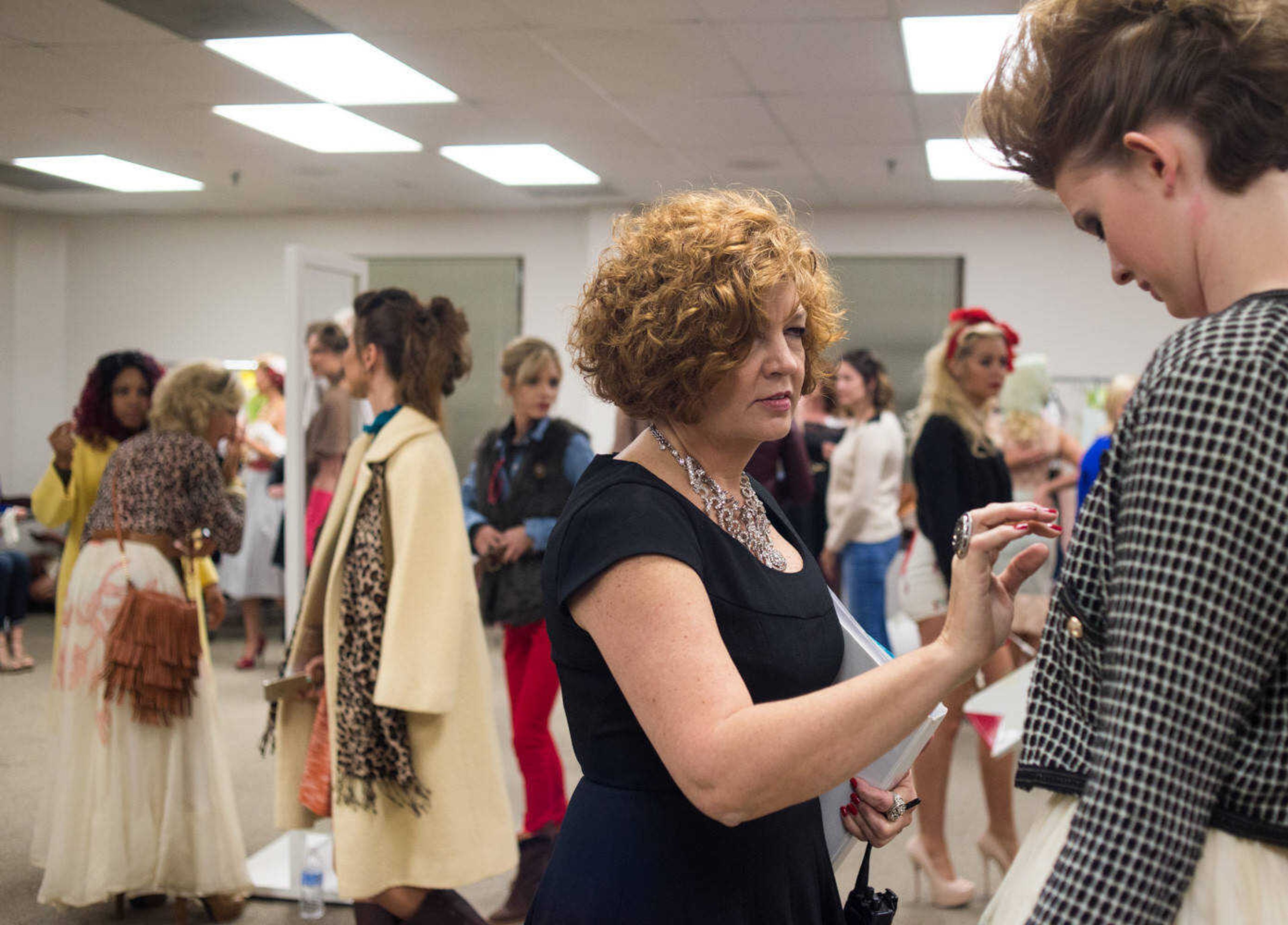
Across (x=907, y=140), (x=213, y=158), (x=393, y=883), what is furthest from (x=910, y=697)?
(x=213, y=158)

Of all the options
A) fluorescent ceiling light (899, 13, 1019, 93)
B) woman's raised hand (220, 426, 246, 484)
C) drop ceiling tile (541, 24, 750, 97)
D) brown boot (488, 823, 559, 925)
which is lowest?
brown boot (488, 823, 559, 925)

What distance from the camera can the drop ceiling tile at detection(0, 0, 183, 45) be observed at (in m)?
4.89

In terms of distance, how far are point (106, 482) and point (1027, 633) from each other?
8.63 ft

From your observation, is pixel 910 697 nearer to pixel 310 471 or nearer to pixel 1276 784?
pixel 1276 784

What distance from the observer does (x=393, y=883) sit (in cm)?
279

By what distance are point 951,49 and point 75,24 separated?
12.5ft

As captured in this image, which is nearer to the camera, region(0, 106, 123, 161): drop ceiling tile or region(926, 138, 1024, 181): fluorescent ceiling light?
region(0, 106, 123, 161): drop ceiling tile

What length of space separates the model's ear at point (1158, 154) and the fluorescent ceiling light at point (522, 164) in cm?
701

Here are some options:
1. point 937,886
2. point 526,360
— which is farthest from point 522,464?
point 937,886

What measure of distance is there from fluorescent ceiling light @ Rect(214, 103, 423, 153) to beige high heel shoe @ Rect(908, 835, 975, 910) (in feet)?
16.5

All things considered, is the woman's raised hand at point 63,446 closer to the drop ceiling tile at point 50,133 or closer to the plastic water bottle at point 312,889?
the plastic water bottle at point 312,889

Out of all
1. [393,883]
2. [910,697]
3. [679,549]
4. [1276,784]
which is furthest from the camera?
[393,883]

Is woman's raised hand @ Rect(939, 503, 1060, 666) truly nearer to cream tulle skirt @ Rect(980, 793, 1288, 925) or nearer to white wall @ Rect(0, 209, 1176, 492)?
cream tulle skirt @ Rect(980, 793, 1288, 925)

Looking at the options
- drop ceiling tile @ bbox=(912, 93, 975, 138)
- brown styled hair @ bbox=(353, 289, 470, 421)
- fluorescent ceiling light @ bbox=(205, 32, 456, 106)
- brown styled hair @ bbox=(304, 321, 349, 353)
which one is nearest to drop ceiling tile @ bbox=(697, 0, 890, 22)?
drop ceiling tile @ bbox=(912, 93, 975, 138)
